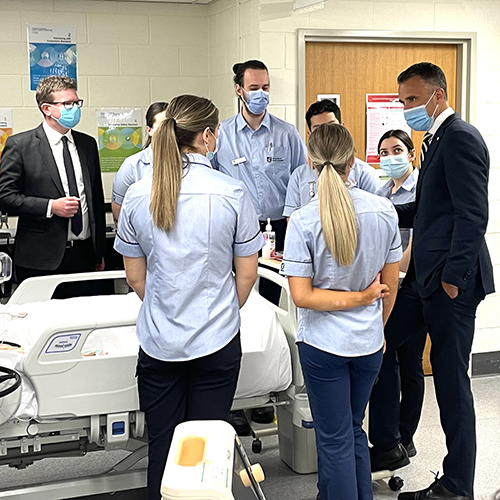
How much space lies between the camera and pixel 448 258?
2.40 metres

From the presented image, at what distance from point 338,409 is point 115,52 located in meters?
3.26

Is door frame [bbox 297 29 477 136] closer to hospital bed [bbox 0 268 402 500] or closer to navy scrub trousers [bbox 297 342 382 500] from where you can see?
hospital bed [bbox 0 268 402 500]

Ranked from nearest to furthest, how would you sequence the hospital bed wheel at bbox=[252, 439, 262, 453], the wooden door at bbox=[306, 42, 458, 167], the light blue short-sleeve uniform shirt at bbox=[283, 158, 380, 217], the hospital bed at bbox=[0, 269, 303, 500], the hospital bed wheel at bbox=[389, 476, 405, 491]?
the hospital bed at bbox=[0, 269, 303, 500]
the hospital bed wheel at bbox=[389, 476, 405, 491]
the hospital bed wheel at bbox=[252, 439, 262, 453]
the light blue short-sleeve uniform shirt at bbox=[283, 158, 380, 217]
the wooden door at bbox=[306, 42, 458, 167]

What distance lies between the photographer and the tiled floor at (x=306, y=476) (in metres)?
2.89

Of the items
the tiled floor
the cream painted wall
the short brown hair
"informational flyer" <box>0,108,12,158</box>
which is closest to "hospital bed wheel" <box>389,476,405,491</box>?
the tiled floor

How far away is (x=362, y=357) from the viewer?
2.24 metres

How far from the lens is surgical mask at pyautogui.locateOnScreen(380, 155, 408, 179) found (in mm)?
3264

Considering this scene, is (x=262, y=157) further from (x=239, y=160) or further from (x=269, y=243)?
(x=269, y=243)

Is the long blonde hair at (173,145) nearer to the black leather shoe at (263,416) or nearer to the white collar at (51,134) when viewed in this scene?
the white collar at (51,134)

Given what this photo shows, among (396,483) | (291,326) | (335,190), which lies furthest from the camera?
(396,483)

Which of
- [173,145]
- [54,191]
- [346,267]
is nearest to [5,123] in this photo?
[54,191]

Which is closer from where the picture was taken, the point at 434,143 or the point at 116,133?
the point at 434,143

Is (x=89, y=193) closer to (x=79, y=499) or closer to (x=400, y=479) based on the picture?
(x=79, y=499)

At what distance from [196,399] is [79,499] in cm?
103
